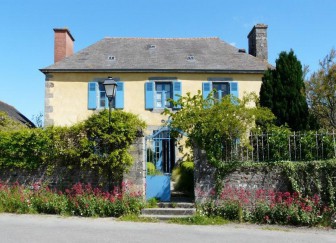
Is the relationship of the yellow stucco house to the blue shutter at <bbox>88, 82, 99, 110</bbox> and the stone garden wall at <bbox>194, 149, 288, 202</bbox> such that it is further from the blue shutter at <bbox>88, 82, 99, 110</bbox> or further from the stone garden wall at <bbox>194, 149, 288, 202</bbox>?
the stone garden wall at <bbox>194, 149, 288, 202</bbox>

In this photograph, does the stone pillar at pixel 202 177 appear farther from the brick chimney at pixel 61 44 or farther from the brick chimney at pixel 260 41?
the brick chimney at pixel 61 44

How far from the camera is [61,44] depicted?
59.8 feet

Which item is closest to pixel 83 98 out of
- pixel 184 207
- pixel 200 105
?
pixel 200 105

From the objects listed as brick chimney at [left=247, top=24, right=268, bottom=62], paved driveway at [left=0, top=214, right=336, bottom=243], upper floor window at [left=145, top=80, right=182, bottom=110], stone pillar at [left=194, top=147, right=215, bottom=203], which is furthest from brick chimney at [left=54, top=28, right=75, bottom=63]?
stone pillar at [left=194, top=147, right=215, bottom=203]

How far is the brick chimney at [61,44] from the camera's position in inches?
711

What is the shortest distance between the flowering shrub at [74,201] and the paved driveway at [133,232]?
50 cm

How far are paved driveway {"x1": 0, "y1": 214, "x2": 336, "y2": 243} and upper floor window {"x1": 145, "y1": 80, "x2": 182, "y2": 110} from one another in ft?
28.6

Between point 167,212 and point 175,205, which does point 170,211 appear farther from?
point 175,205

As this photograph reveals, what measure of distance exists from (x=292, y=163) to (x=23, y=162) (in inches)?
286

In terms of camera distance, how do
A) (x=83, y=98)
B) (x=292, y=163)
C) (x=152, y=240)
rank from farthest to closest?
(x=83, y=98), (x=292, y=163), (x=152, y=240)

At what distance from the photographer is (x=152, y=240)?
6.74 metres

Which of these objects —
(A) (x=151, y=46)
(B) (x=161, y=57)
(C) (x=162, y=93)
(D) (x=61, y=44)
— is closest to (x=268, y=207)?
(C) (x=162, y=93)

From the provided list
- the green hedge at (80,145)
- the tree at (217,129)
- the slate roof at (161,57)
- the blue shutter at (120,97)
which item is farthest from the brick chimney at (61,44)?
the tree at (217,129)

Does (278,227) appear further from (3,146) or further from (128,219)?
(3,146)
